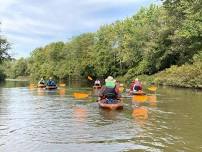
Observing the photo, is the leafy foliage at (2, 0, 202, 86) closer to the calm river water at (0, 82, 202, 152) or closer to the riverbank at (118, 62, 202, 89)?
the riverbank at (118, 62, 202, 89)

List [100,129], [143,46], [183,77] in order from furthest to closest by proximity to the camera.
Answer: [143,46], [183,77], [100,129]

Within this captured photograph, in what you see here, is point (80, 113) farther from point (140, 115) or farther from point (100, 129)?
point (100, 129)

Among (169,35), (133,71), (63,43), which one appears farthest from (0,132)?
Result: (63,43)

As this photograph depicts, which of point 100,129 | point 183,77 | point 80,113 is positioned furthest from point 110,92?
point 183,77

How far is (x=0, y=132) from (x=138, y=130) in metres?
5.47

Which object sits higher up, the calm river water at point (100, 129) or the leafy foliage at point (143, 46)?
the leafy foliage at point (143, 46)

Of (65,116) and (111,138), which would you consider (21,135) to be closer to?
(111,138)

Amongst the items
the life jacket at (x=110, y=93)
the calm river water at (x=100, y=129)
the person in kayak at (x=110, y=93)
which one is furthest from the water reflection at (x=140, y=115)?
the life jacket at (x=110, y=93)

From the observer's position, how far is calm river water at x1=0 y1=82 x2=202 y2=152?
13.5 meters

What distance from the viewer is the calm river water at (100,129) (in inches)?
531

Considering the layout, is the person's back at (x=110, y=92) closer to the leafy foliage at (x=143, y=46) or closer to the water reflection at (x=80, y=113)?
the water reflection at (x=80, y=113)

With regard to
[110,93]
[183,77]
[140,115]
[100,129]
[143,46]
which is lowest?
[100,129]

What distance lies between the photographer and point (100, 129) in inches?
661

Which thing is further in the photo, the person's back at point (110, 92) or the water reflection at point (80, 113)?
the person's back at point (110, 92)
